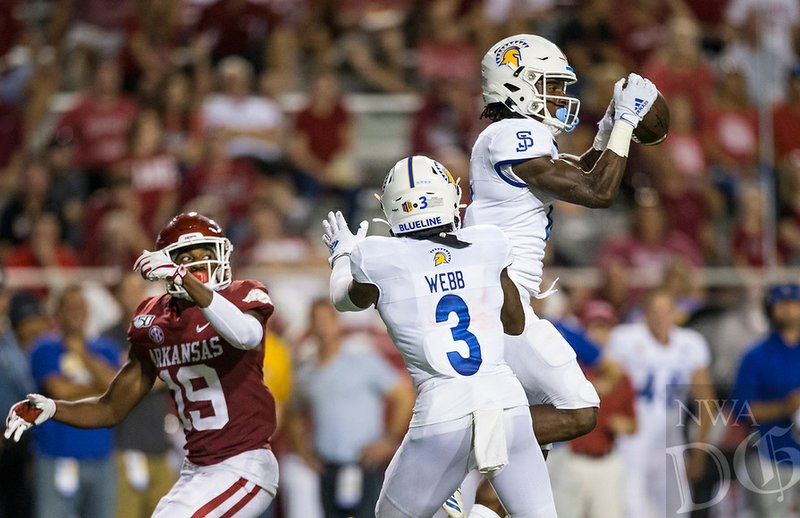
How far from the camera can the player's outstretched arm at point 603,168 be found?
5801 millimetres

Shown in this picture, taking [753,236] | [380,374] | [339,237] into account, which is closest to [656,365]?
[380,374]

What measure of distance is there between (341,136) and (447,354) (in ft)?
23.3

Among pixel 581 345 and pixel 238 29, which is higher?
pixel 238 29

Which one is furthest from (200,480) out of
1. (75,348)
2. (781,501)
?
(781,501)

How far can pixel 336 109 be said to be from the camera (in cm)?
1238

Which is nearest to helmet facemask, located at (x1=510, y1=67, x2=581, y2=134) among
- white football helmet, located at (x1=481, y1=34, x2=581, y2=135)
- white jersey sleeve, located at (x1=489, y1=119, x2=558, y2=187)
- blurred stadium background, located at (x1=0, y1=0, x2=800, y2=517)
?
white football helmet, located at (x1=481, y1=34, x2=581, y2=135)

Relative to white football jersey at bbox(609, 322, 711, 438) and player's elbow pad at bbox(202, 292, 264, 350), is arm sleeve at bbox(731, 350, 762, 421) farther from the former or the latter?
player's elbow pad at bbox(202, 292, 264, 350)

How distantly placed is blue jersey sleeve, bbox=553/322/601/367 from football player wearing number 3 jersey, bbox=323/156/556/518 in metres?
3.52

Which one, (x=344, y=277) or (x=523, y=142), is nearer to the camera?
(x=344, y=277)

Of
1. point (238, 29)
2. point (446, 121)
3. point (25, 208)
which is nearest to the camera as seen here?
point (25, 208)

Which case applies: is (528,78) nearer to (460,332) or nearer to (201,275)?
(460,332)

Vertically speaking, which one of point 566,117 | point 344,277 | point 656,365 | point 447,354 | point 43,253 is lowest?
point 656,365

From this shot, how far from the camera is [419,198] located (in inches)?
218

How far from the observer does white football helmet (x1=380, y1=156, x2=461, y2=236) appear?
5.52 m
